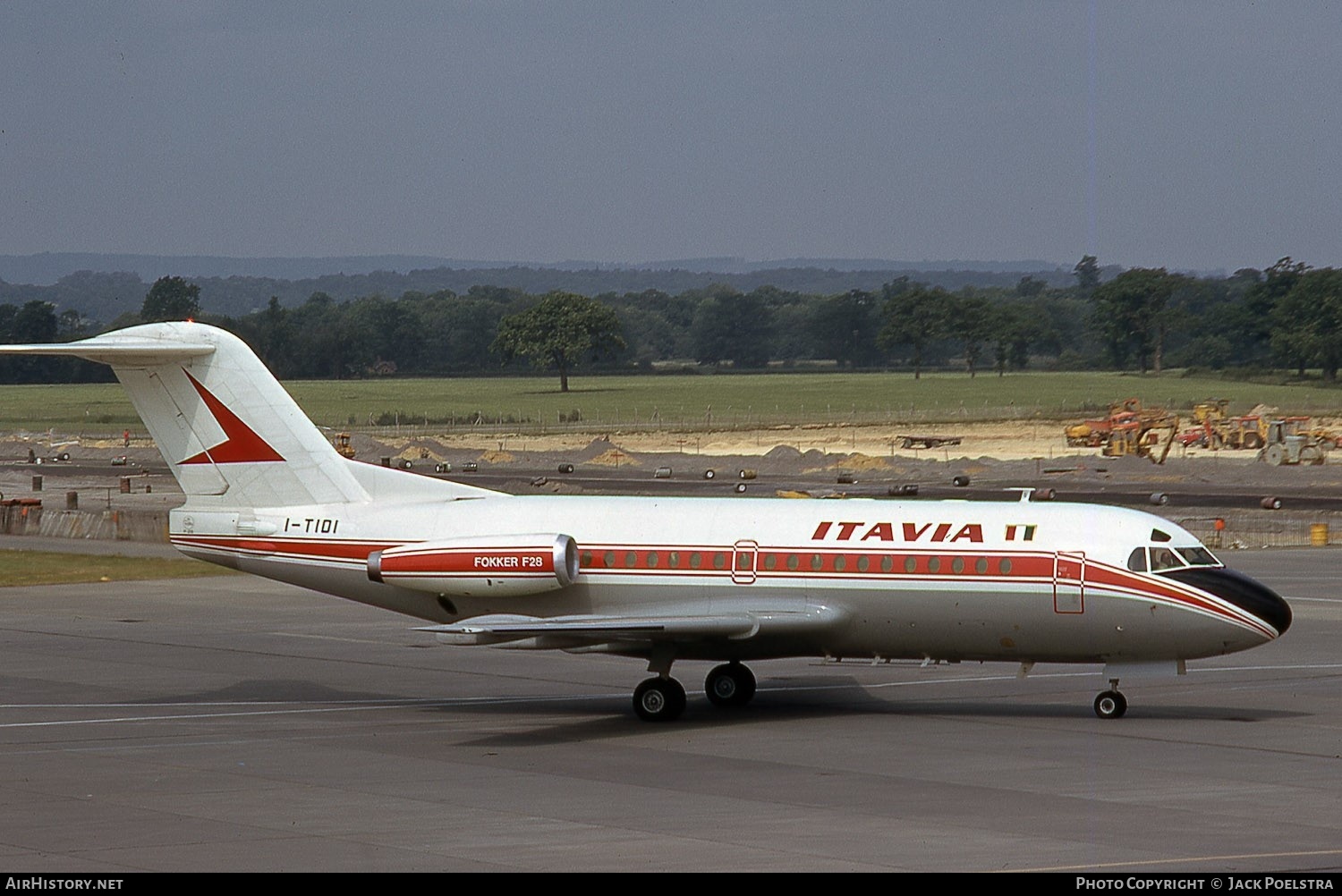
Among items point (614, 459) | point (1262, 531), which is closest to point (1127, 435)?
point (614, 459)

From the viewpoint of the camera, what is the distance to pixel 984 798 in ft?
71.2

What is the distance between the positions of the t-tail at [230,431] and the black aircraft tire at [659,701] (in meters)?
5.03

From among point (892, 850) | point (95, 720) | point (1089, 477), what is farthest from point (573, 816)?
point (1089, 477)

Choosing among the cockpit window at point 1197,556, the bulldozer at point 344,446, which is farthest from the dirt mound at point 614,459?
the cockpit window at point 1197,556

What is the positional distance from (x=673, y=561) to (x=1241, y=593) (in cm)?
860

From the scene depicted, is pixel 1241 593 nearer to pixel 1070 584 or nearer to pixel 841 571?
pixel 1070 584

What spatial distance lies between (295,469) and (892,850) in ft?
49.6

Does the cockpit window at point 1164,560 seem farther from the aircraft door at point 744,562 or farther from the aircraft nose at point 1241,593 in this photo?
the aircraft door at point 744,562

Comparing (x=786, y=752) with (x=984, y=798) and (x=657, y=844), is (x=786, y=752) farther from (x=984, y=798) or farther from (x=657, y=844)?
(x=657, y=844)

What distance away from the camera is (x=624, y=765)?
966 inches

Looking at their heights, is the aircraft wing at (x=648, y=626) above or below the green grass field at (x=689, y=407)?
above

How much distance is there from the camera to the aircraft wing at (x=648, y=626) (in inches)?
1029

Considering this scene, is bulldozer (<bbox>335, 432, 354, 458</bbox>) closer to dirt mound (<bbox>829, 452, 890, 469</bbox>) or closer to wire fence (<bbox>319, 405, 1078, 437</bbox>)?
dirt mound (<bbox>829, 452, 890, 469</bbox>)

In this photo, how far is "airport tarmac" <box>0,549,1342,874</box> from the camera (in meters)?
18.9
